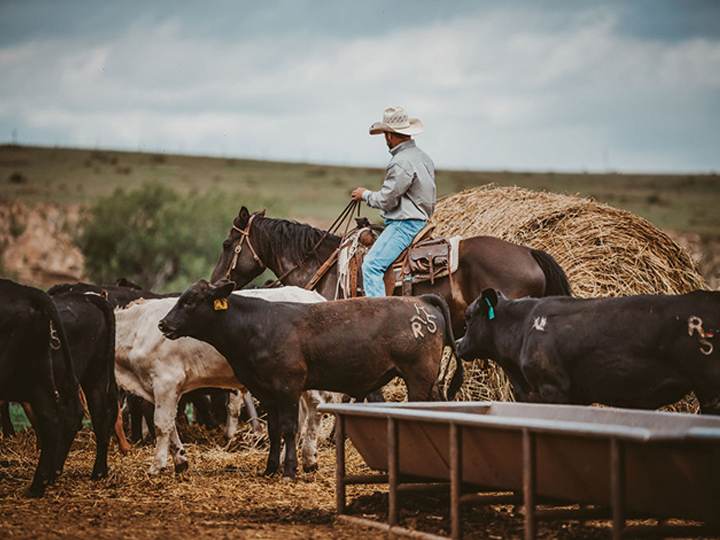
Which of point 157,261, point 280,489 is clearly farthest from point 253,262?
point 157,261

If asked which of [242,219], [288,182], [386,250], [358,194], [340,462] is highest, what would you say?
[288,182]

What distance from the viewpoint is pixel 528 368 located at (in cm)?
743

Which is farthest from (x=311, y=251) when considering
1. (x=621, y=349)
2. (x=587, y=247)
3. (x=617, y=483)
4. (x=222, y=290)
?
(x=617, y=483)

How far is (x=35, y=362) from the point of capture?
25.2 feet

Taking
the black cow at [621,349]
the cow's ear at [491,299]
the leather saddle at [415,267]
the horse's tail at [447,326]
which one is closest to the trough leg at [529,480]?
the black cow at [621,349]

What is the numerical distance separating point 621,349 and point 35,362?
4873 mm

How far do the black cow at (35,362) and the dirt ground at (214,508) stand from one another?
0.41 m

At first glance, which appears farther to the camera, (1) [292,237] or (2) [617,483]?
(1) [292,237]

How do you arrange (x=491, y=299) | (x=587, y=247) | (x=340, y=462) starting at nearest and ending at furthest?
(x=340, y=462), (x=491, y=299), (x=587, y=247)

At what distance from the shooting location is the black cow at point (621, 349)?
6.76 m

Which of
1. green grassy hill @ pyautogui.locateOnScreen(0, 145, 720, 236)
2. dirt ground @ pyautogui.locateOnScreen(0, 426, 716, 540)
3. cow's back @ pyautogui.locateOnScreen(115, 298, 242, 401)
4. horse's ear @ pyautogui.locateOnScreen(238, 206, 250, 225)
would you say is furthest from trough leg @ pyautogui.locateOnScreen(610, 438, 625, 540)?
green grassy hill @ pyautogui.locateOnScreen(0, 145, 720, 236)

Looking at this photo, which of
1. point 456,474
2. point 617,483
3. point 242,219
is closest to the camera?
point 617,483

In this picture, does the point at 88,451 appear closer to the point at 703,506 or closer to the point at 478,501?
the point at 478,501

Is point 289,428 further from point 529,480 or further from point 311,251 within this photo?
point 529,480
